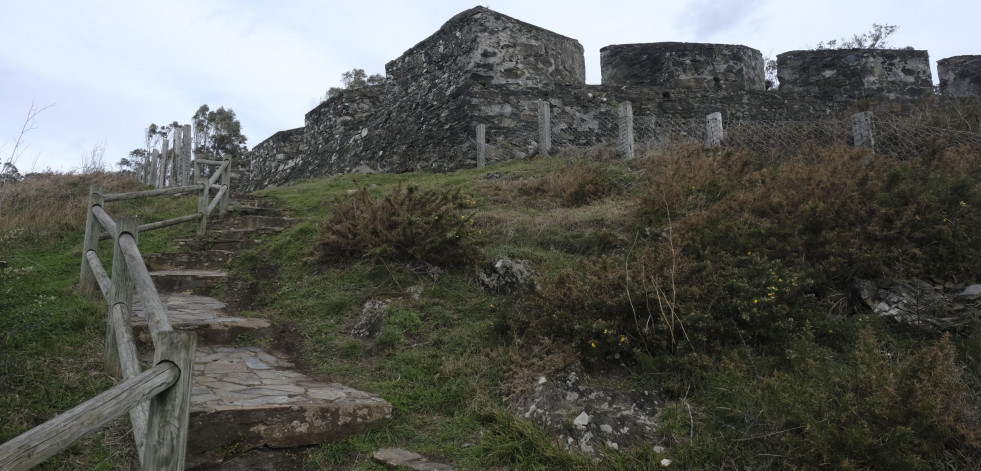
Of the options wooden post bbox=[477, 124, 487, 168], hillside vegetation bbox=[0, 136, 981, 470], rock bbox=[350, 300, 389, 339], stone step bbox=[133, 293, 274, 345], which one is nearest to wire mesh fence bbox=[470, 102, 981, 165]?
wooden post bbox=[477, 124, 487, 168]

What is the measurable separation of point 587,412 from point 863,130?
22.2 feet

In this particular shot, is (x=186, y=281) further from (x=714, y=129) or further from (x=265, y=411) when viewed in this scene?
(x=714, y=129)

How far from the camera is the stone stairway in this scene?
3.28 metres

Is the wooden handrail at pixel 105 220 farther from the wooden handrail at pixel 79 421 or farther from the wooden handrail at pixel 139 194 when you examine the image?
the wooden handrail at pixel 79 421

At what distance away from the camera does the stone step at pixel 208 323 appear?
473cm

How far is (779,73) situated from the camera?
14562mm

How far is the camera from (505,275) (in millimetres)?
5582

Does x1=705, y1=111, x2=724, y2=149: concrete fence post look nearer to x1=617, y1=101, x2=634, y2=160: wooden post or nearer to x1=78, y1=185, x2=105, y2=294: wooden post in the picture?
x1=617, y1=101, x2=634, y2=160: wooden post

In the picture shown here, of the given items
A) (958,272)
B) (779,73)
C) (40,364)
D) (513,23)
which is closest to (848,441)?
(958,272)

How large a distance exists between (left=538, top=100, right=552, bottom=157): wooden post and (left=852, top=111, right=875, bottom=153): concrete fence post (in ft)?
17.6

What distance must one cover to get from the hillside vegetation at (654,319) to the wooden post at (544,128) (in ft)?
15.1

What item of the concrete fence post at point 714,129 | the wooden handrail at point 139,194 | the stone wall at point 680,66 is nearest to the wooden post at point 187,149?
the wooden handrail at point 139,194

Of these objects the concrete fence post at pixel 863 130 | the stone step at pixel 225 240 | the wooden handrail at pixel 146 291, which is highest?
the concrete fence post at pixel 863 130

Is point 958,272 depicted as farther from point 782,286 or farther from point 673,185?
point 673,185
